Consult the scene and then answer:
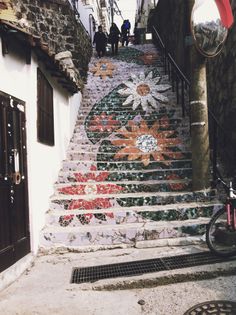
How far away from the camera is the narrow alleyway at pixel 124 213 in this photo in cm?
405

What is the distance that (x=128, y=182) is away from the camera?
23.5 feet

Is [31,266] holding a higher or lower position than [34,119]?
lower

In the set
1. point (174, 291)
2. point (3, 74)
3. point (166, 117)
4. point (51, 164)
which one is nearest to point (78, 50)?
point (166, 117)

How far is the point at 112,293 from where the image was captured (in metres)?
4.23

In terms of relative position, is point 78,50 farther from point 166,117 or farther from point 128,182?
point 128,182

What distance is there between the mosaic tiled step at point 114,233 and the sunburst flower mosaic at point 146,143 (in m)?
2.11

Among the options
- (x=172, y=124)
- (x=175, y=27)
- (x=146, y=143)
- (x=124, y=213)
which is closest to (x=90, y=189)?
(x=124, y=213)

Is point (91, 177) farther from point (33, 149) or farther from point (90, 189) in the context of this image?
point (33, 149)

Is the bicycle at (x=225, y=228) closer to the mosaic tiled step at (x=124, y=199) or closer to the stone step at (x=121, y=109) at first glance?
the mosaic tiled step at (x=124, y=199)

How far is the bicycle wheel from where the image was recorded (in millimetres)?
5132

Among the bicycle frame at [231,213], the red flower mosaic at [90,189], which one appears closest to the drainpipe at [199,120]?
the bicycle frame at [231,213]

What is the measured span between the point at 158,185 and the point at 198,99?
1.75 metres

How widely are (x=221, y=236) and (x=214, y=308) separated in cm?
192

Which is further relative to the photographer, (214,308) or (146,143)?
(146,143)
